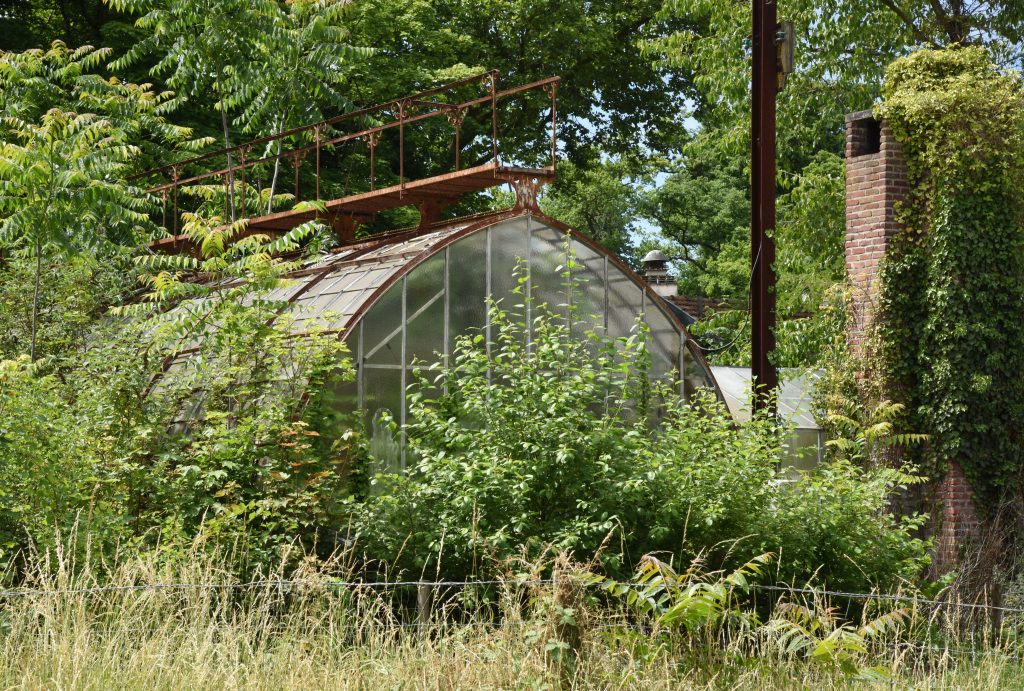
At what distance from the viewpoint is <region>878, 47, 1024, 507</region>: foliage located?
533 inches

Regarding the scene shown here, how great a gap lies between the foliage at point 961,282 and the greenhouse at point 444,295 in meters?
3.02

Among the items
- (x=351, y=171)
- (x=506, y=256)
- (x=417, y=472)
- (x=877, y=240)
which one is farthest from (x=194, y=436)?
(x=351, y=171)

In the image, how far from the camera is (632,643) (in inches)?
266

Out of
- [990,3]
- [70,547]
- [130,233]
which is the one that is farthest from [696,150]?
[70,547]

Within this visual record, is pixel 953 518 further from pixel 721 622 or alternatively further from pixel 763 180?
pixel 721 622

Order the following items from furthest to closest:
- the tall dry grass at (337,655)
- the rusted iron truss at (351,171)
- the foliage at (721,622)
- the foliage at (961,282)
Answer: the rusted iron truss at (351,171) → the foliage at (961,282) → the foliage at (721,622) → the tall dry grass at (337,655)

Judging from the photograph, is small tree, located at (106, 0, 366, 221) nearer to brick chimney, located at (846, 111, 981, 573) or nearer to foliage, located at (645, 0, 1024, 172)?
foliage, located at (645, 0, 1024, 172)

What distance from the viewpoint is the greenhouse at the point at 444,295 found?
43.6 feet

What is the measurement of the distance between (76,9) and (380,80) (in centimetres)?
710

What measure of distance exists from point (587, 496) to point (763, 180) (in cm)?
574

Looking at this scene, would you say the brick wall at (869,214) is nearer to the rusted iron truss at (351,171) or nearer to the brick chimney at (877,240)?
the brick chimney at (877,240)

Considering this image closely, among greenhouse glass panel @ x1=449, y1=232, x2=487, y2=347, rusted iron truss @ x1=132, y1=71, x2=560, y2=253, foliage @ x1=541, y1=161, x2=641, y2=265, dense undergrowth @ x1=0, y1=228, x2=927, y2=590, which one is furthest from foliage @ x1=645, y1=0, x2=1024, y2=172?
foliage @ x1=541, y1=161, x2=641, y2=265

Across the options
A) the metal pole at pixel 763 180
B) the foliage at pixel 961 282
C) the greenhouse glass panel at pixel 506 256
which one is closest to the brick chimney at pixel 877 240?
the foliage at pixel 961 282

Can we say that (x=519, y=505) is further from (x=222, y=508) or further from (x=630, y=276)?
(x=630, y=276)
